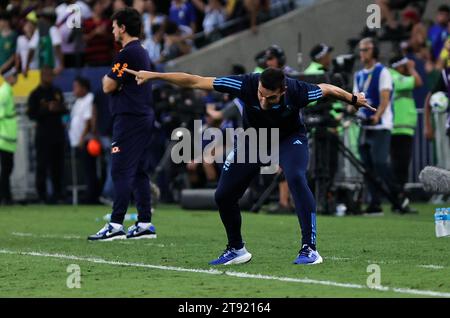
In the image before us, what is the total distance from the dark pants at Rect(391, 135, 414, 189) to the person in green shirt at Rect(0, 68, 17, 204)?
669cm

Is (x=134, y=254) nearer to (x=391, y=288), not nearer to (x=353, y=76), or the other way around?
(x=391, y=288)

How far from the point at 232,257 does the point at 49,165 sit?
11.5m

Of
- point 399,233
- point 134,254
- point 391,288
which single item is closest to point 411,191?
point 399,233

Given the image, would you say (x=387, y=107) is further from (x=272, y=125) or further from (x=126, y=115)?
(x=272, y=125)

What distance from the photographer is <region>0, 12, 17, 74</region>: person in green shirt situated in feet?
73.3

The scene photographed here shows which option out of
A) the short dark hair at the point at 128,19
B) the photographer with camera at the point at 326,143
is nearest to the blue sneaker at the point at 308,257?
the short dark hair at the point at 128,19

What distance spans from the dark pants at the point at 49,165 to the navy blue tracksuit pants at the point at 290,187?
11302 millimetres

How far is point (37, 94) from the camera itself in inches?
814

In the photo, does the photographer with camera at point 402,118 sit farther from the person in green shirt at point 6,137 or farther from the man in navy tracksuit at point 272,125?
the man in navy tracksuit at point 272,125

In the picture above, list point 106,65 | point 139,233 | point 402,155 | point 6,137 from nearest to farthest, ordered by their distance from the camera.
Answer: point 139,233, point 402,155, point 6,137, point 106,65

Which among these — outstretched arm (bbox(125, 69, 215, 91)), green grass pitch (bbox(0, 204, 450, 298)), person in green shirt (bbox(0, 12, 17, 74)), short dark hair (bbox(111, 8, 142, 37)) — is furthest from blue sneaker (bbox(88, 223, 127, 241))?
person in green shirt (bbox(0, 12, 17, 74))

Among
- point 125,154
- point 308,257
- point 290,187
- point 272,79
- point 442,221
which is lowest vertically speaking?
point 308,257

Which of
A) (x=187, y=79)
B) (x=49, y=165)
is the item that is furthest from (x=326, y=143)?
(x=187, y=79)

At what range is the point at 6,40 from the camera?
73.6ft
